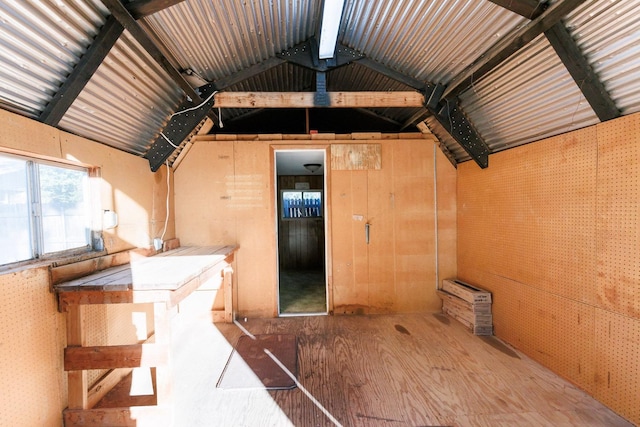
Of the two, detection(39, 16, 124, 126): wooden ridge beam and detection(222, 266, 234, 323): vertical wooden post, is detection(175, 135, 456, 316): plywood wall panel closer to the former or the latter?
A: detection(222, 266, 234, 323): vertical wooden post

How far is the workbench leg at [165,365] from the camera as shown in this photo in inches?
70.7

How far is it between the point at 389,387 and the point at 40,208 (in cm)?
302

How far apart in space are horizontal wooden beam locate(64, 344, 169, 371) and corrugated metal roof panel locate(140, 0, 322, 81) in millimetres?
2320

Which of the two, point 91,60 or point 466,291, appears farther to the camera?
point 466,291

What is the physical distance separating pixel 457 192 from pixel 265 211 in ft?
9.15

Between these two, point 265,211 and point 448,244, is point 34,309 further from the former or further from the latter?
point 448,244

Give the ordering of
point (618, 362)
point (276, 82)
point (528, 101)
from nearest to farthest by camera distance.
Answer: point (618, 362) < point (528, 101) < point (276, 82)

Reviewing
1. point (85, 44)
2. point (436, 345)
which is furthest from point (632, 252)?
point (85, 44)

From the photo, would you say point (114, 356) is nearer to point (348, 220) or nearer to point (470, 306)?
point (348, 220)

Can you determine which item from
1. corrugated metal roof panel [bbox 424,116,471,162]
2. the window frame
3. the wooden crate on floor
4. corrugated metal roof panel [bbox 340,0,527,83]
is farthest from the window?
the wooden crate on floor

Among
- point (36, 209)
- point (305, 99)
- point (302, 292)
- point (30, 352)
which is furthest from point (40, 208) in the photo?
point (302, 292)

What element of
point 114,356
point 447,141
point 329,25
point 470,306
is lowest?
point 470,306

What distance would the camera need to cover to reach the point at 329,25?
2102 millimetres

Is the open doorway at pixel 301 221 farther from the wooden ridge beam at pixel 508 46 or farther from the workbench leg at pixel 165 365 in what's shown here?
the workbench leg at pixel 165 365
